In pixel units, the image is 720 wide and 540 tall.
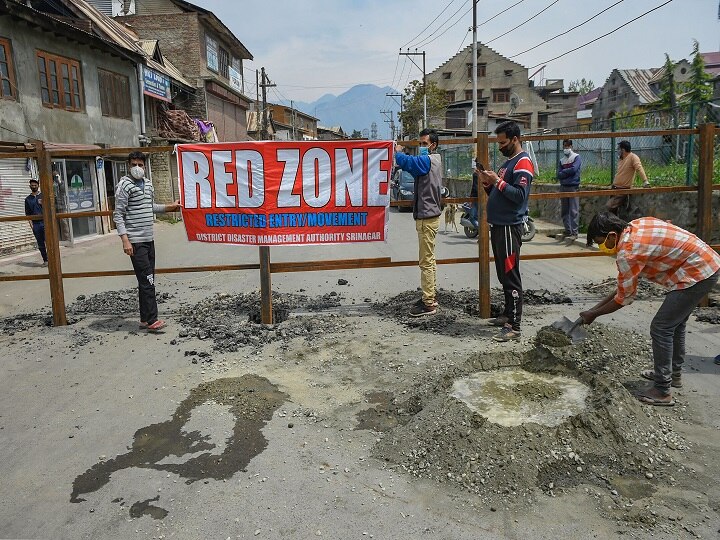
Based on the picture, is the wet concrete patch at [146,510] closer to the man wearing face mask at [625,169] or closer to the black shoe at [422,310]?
the black shoe at [422,310]

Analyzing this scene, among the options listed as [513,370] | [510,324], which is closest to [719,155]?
[510,324]

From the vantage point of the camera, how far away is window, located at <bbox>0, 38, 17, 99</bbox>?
48.9ft

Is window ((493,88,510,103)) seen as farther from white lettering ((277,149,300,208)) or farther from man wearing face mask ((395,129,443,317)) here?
white lettering ((277,149,300,208))

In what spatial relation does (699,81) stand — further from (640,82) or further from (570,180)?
(640,82)

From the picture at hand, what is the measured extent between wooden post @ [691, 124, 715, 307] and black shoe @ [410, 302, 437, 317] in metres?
3.11

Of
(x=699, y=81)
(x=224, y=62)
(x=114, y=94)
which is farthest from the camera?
(x=224, y=62)

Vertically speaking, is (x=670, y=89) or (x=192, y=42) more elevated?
(x=192, y=42)

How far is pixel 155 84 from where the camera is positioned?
25.7m

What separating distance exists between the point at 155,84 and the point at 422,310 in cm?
2335

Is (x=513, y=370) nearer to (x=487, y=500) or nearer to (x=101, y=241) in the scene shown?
(x=487, y=500)

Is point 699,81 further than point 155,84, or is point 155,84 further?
point 699,81

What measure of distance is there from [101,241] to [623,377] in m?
16.7

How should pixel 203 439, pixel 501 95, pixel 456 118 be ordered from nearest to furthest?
pixel 203 439 < pixel 456 118 < pixel 501 95

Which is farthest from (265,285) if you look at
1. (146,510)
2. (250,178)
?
(146,510)
